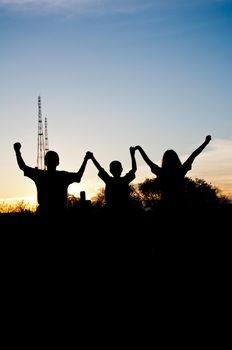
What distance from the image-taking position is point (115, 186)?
8.04m

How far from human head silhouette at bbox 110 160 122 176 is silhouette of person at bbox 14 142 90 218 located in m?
0.99

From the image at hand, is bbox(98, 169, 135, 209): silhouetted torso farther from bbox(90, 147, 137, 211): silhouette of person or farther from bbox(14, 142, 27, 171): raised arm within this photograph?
bbox(14, 142, 27, 171): raised arm

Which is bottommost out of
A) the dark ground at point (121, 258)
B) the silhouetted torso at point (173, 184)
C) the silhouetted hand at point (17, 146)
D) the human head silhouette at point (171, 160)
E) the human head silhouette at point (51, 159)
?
the dark ground at point (121, 258)

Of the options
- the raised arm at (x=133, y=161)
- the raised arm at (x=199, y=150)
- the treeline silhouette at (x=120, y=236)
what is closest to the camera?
the treeline silhouette at (x=120, y=236)

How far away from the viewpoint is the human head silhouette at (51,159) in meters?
7.37

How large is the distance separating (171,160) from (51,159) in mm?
2029

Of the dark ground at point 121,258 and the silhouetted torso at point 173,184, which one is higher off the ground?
the silhouetted torso at point 173,184

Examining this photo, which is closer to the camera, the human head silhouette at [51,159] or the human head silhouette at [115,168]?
the human head silhouette at [51,159]

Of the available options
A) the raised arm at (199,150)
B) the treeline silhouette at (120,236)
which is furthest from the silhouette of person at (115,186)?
the raised arm at (199,150)

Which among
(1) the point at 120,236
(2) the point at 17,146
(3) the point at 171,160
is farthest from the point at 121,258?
(2) the point at 17,146

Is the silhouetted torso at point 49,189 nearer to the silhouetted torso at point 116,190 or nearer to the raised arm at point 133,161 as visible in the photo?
the silhouetted torso at point 116,190

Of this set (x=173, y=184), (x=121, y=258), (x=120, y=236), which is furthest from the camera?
(x=173, y=184)

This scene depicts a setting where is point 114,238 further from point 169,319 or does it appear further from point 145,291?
point 169,319

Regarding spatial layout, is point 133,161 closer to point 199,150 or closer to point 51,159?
point 199,150
